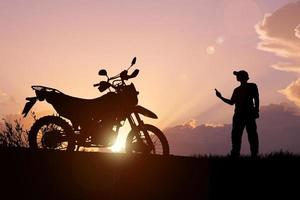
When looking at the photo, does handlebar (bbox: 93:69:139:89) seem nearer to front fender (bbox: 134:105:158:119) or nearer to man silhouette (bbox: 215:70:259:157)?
front fender (bbox: 134:105:158:119)

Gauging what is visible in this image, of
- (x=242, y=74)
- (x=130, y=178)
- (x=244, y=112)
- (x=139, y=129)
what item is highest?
(x=242, y=74)

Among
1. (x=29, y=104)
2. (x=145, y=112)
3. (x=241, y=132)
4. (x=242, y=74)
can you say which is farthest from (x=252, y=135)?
(x=29, y=104)

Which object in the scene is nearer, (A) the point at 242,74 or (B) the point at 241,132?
(A) the point at 242,74

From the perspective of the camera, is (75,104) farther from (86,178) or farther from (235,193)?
(235,193)

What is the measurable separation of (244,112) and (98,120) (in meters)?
3.66

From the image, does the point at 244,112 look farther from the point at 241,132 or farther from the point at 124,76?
the point at 124,76

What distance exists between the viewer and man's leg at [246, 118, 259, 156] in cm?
1225

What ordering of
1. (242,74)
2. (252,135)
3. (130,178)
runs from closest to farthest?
(130,178) < (242,74) < (252,135)

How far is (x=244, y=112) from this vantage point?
12352mm

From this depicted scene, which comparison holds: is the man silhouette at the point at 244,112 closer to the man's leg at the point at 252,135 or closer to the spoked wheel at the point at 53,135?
the man's leg at the point at 252,135

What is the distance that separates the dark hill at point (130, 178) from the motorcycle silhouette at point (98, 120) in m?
1.68

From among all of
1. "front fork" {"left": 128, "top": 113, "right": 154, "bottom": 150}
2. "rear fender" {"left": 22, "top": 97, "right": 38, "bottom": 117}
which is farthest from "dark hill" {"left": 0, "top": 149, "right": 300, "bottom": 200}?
"rear fender" {"left": 22, "top": 97, "right": 38, "bottom": 117}

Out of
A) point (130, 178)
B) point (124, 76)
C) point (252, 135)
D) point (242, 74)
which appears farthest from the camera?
point (252, 135)

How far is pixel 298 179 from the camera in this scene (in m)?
9.02
